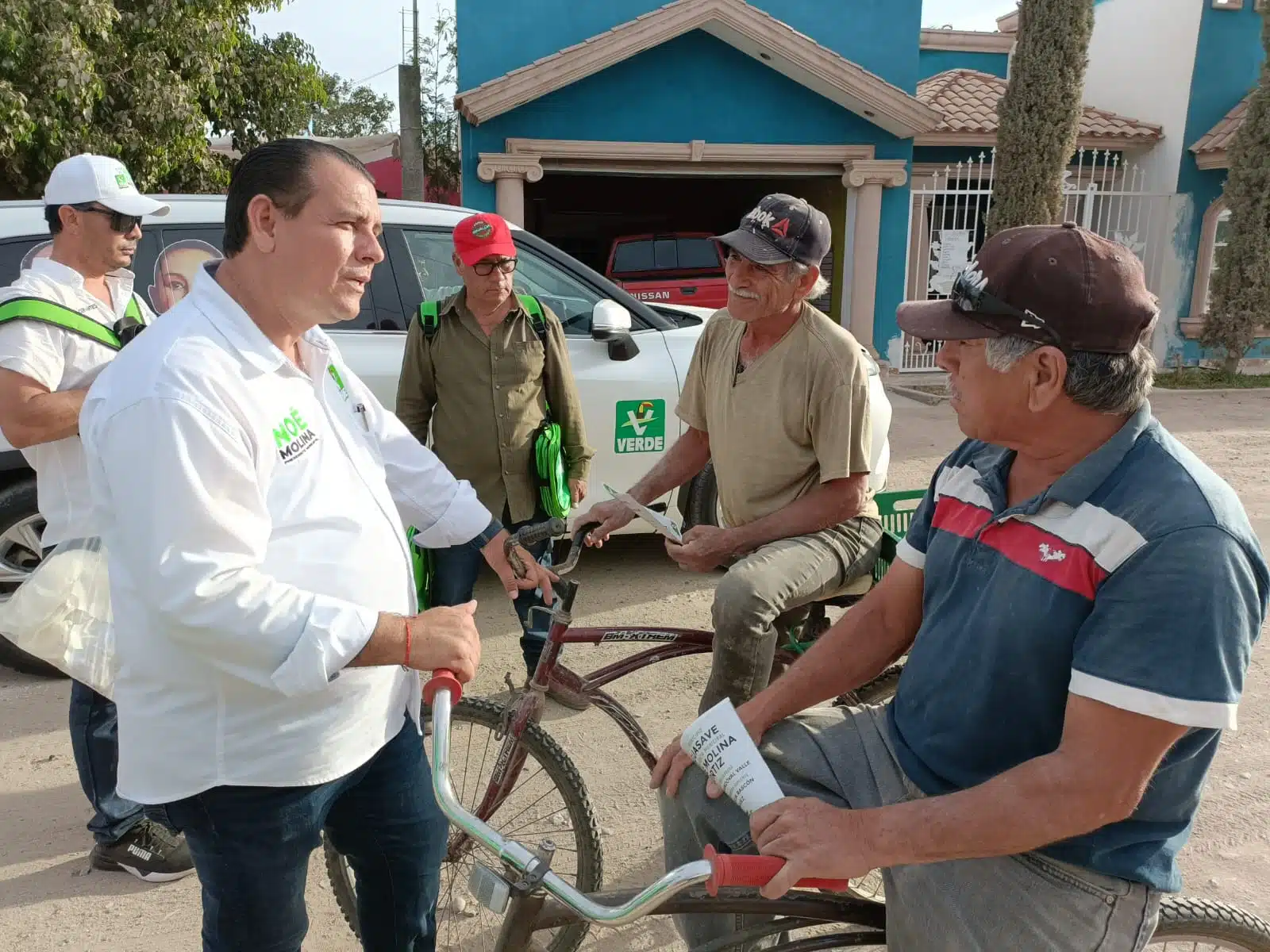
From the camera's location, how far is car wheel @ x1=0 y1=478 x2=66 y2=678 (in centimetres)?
409

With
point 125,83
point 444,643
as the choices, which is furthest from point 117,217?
point 125,83

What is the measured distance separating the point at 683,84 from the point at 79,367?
9895mm

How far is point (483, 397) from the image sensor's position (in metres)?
3.60

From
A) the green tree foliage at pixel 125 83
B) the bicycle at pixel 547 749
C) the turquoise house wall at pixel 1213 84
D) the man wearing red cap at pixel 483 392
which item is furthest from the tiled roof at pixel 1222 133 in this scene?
the bicycle at pixel 547 749

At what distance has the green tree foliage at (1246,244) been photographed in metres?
11.8

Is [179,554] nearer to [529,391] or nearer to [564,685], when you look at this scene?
[564,685]

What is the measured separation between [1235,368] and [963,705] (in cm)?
1377

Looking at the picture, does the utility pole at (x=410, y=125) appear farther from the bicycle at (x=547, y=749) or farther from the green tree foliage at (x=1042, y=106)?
the bicycle at (x=547, y=749)

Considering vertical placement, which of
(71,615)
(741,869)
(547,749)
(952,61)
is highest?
(952,61)

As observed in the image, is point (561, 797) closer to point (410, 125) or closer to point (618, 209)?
point (410, 125)

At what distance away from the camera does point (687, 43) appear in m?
11.2

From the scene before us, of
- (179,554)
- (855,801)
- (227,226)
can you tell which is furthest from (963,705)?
(227,226)

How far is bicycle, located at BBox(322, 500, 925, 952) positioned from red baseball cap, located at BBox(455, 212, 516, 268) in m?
1.27

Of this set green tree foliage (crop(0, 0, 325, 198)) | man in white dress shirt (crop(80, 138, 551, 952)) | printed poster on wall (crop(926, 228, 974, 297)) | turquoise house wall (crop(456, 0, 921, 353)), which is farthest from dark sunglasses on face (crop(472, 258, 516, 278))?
printed poster on wall (crop(926, 228, 974, 297))
